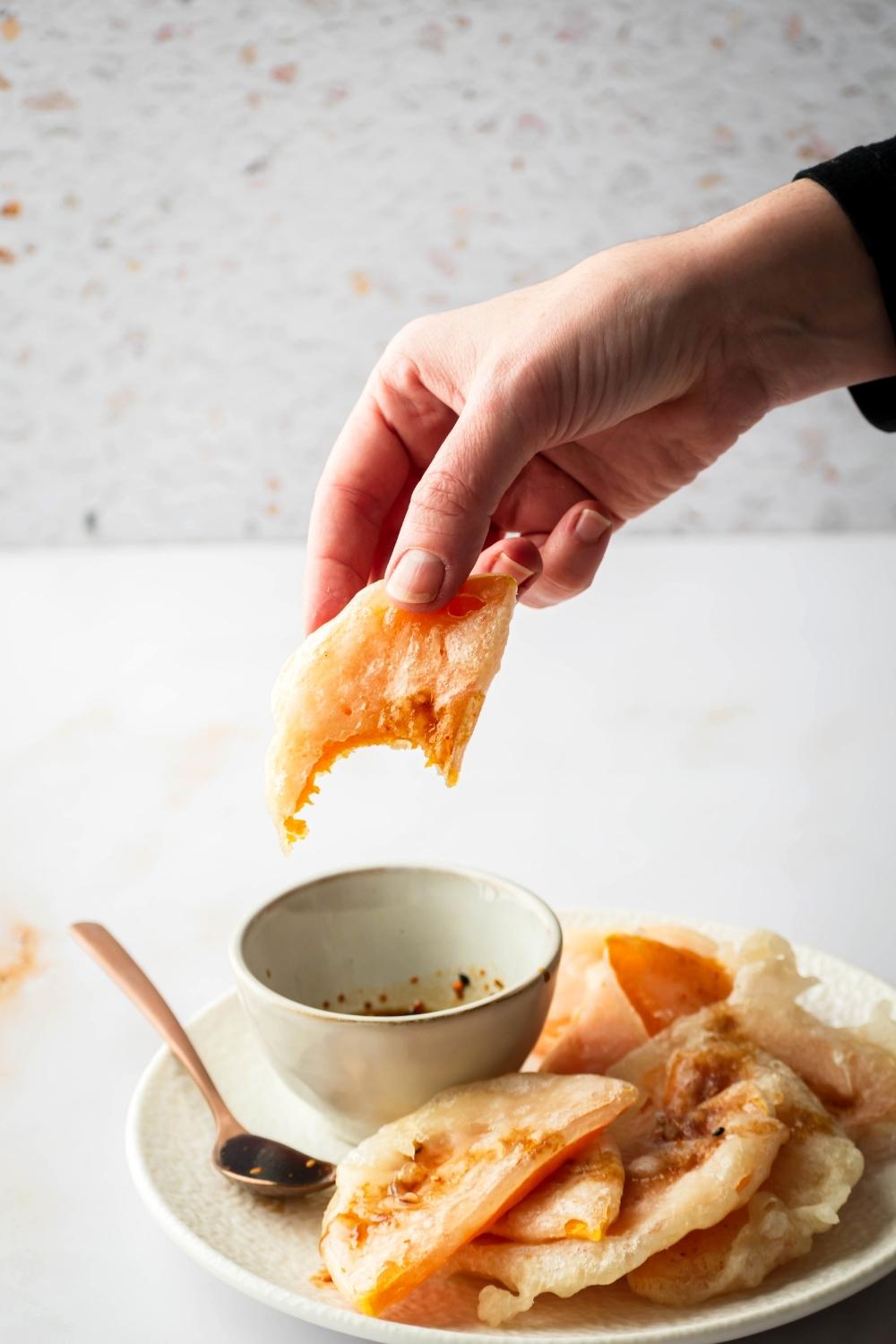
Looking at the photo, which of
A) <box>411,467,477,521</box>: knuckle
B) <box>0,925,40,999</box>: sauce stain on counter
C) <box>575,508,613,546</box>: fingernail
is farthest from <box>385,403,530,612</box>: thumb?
<box>0,925,40,999</box>: sauce stain on counter

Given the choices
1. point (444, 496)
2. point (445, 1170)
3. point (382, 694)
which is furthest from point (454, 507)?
point (445, 1170)

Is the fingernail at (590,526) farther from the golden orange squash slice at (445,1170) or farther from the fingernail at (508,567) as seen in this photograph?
the golden orange squash slice at (445,1170)

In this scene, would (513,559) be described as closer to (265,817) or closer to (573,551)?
(573,551)

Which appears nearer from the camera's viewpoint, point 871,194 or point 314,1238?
point 314,1238

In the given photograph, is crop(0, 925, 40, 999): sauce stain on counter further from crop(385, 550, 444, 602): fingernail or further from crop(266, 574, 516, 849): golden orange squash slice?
crop(385, 550, 444, 602): fingernail

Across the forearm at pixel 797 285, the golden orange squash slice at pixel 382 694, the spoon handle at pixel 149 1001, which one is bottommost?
the spoon handle at pixel 149 1001

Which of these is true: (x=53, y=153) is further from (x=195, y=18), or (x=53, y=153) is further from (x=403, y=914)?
(x=403, y=914)

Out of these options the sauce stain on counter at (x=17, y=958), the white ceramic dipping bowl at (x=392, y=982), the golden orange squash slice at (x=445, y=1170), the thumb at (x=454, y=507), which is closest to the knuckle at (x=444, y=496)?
the thumb at (x=454, y=507)

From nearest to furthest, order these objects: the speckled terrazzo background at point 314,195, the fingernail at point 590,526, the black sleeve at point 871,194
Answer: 1. the black sleeve at point 871,194
2. the fingernail at point 590,526
3. the speckled terrazzo background at point 314,195
